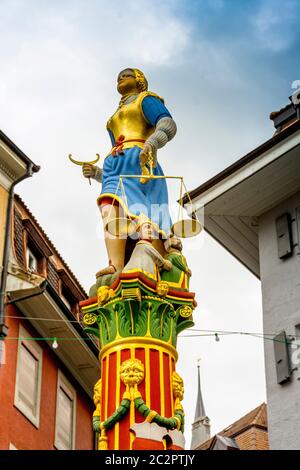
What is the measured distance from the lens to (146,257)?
13.2 meters

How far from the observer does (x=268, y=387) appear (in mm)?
16953

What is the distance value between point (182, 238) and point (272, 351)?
4.03 metres

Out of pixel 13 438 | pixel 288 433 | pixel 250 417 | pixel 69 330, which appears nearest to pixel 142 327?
pixel 288 433

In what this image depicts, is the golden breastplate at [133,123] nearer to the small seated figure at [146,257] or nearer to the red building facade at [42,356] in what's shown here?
the small seated figure at [146,257]

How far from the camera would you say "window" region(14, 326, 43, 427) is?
2172 cm

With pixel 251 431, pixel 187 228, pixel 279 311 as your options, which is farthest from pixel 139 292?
pixel 251 431

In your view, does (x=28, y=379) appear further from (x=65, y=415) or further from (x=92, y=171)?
(x=92, y=171)

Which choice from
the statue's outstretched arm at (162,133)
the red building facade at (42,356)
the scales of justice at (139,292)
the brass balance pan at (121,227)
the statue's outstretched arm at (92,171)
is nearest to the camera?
the scales of justice at (139,292)

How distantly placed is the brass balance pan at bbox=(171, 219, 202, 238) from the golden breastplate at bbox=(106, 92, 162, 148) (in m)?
1.44

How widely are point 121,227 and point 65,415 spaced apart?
37.5 feet

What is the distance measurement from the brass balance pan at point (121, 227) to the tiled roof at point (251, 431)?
10.9m

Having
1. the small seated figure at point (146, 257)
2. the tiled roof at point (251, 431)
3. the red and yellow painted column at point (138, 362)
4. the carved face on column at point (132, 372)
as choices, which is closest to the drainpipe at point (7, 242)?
the tiled roof at point (251, 431)

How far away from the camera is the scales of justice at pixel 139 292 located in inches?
484

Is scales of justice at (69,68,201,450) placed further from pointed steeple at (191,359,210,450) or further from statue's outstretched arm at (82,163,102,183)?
pointed steeple at (191,359,210,450)
